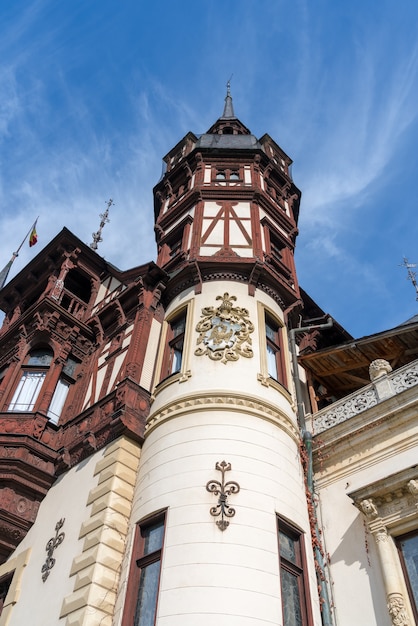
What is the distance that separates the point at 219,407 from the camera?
1224 centimetres

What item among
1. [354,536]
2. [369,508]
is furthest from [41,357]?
[369,508]

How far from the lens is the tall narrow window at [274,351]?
14.6m

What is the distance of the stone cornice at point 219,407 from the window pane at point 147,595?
332 cm

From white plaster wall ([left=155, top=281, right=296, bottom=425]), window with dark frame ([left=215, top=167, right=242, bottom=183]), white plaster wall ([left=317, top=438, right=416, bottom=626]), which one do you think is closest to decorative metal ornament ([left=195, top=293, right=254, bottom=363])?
white plaster wall ([left=155, top=281, right=296, bottom=425])

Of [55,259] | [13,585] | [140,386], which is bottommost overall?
[13,585]

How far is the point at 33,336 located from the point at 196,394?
738cm

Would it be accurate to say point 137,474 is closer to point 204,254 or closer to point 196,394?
point 196,394

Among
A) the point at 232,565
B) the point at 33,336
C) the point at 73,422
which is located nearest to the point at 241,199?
the point at 33,336

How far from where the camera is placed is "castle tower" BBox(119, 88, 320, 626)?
372 inches

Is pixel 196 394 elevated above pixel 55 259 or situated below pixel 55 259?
below

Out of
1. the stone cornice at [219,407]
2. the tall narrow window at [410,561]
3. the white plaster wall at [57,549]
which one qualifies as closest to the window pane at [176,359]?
the stone cornice at [219,407]

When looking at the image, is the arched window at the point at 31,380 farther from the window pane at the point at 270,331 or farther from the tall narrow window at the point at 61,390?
the window pane at the point at 270,331

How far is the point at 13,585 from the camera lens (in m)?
12.4

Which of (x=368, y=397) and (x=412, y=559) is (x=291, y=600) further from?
(x=368, y=397)
